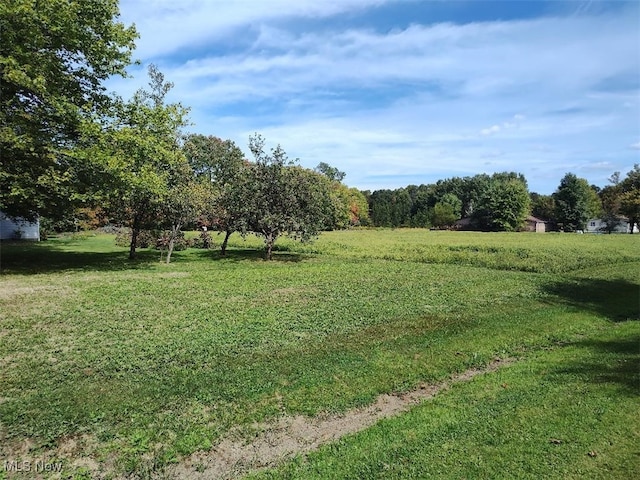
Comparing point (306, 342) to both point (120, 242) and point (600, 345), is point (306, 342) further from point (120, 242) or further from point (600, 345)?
point (120, 242)

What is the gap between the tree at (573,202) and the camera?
264 feet

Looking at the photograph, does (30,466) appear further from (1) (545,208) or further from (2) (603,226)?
(1) (545,208)

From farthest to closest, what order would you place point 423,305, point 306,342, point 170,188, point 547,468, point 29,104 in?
point 170,188, point 29,104, point 423,305, point 306,342, point 547,468

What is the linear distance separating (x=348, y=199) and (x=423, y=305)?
83.1m

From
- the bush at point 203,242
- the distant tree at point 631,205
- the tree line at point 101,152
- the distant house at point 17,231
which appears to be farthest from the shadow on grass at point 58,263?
the distant tree at point 631,205

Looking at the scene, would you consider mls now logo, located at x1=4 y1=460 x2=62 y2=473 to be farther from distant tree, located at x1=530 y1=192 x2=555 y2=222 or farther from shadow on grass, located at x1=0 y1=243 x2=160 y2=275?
distant tree, located at x1=530 y1=192 x2=555 y2=222

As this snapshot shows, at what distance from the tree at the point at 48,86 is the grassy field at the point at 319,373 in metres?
3.42

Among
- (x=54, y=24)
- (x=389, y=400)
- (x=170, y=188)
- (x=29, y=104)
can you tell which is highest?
(x=54, y=24)

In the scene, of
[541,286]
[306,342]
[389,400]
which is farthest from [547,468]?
[541,286]

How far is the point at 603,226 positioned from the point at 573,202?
13.3 metres

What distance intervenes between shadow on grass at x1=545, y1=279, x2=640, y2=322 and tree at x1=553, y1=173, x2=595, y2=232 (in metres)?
71.9

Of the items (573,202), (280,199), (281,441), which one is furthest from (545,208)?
(281,441)

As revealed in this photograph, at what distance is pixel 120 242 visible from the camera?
33.6m

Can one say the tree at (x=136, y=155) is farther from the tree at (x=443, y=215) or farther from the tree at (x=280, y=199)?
the tree at (x=443, y=215)
